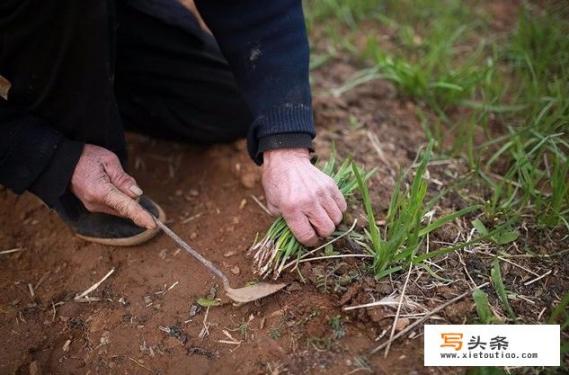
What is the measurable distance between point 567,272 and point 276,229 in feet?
2.82

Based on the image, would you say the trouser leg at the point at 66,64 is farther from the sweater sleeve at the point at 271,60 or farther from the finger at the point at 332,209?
the finger at the point at 332,209

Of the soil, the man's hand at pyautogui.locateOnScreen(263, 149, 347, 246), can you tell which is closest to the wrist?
the man's hand at pyautogui.locateOnScreen(263, 149, 347, 246)

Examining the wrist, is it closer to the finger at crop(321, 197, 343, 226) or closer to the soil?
the finger at crop(321, 197, 343, 226)

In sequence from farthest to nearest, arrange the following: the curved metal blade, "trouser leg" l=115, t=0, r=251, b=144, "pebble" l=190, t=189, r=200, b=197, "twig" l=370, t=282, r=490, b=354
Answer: "pebble" l=190, t=189, r=200, b=197
"trouser leg" l=115, t=0, r=251, b=144
the curved metal blade
"twig" l=370, t=282, r=490, b=354

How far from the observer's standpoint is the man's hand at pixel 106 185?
54.6 inches

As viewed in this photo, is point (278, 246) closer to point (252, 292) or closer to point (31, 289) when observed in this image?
point (252, 292)

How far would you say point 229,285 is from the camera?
4.54 feet

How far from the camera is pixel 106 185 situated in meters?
1.39

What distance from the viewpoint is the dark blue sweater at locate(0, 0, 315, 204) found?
1.36m

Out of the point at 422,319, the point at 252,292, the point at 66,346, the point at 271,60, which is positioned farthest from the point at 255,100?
the point at 66,346

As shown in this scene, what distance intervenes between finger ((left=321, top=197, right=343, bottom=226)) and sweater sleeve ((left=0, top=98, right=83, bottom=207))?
2.41 ft

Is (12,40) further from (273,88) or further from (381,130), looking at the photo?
(381,130)

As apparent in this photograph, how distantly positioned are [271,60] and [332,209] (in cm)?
47

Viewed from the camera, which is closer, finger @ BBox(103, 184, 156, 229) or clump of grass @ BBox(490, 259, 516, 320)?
clump of grass @ BBox(490, 259, 516, 320)
